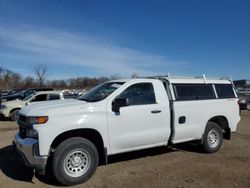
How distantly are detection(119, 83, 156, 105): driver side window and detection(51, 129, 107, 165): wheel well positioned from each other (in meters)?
0.99

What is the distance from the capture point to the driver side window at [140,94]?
6230 mm

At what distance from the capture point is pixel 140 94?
642 centimetres

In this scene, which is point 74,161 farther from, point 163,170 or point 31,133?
point 163,170

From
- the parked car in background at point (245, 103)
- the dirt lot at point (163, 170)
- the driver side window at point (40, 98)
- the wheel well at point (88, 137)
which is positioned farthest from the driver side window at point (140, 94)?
the parked car in background at point (245, 103)

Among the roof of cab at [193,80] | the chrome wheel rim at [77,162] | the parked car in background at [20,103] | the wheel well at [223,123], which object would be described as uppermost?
the parked car in background at [20,103]

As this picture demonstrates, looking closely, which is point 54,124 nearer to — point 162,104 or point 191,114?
→ point 162,104

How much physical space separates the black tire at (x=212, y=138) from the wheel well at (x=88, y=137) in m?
2.93

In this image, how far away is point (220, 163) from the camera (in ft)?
22.0

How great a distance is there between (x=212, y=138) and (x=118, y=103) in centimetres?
328

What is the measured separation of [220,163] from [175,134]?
3.93ft

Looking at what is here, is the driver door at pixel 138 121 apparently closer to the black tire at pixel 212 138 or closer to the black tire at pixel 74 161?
the black tire at pixel 74 161

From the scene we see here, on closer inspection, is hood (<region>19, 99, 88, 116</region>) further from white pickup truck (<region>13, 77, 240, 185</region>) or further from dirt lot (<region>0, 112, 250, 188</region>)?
dirt lot (<region>0, 112, 250, 188</region>)

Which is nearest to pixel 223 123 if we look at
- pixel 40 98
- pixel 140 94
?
pixel 140 94

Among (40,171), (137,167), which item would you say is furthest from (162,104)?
(40,171)
